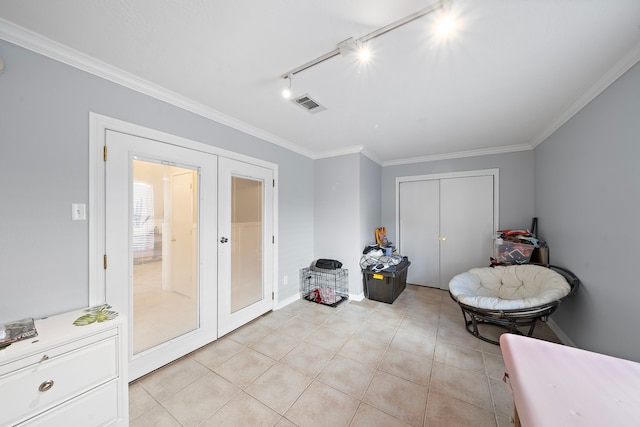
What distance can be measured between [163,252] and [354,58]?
91.5 inches

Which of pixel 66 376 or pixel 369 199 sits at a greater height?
pixel 369 199

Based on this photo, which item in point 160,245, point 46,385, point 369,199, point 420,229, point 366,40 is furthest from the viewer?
point 420,229

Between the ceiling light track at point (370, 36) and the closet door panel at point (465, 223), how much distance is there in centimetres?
338

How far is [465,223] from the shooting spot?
389cm

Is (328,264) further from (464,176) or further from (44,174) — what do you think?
(44,174)

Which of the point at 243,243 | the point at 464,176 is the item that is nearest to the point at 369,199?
the point at 464,176

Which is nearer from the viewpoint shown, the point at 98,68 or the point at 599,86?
the point at 98,68

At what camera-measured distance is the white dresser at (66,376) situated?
1060 millimetres

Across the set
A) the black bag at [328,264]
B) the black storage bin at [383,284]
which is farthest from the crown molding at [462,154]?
the black bag at [328,264]

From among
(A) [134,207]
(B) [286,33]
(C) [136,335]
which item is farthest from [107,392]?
(B) [286,33]

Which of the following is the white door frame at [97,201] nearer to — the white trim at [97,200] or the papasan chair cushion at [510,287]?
the white trim at [97,200]

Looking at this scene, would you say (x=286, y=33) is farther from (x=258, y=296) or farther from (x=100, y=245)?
(x=258, y=296)

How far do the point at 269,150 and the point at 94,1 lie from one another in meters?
2.01

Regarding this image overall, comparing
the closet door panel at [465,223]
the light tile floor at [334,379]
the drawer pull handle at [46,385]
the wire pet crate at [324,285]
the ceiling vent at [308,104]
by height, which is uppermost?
the ceiling vent at [308,104]
